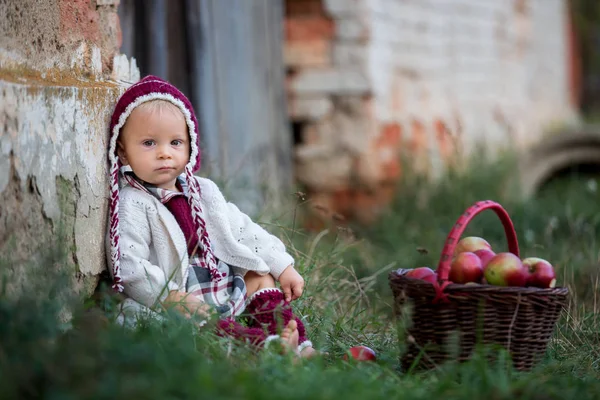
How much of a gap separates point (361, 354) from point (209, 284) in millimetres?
577

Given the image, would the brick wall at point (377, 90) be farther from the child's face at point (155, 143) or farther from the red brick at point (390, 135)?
the child's face at point (155, 143)

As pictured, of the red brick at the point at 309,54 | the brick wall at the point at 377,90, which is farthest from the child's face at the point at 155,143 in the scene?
the red brick at the point at 309,54

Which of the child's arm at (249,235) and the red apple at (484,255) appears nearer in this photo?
the red apple at (484,255)

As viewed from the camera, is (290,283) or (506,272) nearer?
(506,272)

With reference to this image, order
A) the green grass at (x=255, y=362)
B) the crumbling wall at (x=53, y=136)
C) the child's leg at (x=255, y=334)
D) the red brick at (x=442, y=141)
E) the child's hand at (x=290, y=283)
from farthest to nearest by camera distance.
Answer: the red brick at (x=442, y=141), the child's hand at (x=290, y=283), the child's leg at (x=255, y=334), the crumbling wall at (x=53, y=136), the green grass at (x=255, y=362)

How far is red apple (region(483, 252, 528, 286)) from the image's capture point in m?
2.57

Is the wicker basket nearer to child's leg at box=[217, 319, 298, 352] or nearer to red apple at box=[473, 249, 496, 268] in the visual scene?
red apple at box=[473, 249, 496, 268]

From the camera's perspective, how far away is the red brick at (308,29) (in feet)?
21.3

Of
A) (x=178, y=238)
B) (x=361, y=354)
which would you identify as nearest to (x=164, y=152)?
(x=178, y=238)

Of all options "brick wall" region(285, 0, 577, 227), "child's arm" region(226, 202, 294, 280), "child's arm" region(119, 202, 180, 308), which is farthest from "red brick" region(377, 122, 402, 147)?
"child's arm" region(119, 202, 180, 308)

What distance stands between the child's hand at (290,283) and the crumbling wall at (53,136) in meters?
0.63

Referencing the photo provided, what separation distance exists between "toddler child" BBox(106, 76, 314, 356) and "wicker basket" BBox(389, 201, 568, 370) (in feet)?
1.21

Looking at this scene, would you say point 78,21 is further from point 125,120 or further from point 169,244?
point 169,244

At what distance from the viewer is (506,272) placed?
2570 mm
